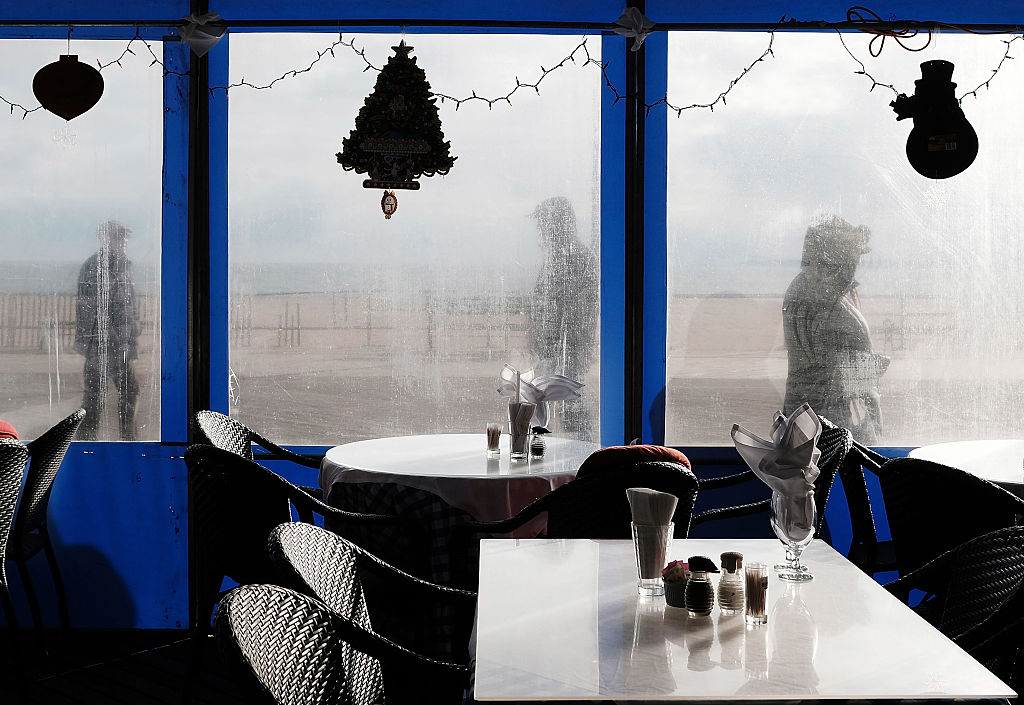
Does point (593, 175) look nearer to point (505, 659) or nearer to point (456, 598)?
point (456, 598)

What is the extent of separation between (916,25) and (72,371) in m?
3.97

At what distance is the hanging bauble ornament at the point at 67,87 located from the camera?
13.4 ft

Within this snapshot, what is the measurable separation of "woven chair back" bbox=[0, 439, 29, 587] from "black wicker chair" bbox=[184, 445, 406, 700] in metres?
0.61

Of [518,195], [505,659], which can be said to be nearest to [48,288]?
[518,195]

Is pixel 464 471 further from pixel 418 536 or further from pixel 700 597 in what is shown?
pixel 700 597

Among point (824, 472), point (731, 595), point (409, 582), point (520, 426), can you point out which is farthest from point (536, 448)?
point (731, 595)

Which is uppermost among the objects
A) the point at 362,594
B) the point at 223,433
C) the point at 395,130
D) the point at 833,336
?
the point at 395,130

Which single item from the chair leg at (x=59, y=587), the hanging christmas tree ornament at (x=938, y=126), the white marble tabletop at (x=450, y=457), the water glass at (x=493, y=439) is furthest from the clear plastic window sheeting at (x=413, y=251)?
the hanging christmas tree ornament at (x=938, y=126)

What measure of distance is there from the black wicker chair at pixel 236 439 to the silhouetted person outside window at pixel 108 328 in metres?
0.56

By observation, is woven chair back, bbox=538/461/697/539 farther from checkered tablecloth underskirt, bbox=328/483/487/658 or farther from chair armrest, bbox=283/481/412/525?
chair armrest, bbox=283/481/412/525

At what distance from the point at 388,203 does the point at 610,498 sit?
1.83 metres

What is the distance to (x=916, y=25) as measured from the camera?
4125 millimetres

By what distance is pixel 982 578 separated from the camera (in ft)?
7.00

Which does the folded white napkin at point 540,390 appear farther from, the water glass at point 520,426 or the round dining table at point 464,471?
the water glass at point 520,426
